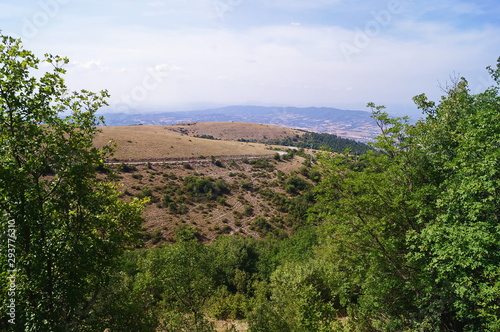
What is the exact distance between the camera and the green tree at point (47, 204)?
7172 millimetres

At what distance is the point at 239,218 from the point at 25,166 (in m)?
54.4

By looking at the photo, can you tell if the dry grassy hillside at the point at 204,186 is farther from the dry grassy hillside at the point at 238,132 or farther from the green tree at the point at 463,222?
the dry grassy hillside at the point at 238,132

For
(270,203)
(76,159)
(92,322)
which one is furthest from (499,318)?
(270,203)

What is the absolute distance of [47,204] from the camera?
8.02 metres

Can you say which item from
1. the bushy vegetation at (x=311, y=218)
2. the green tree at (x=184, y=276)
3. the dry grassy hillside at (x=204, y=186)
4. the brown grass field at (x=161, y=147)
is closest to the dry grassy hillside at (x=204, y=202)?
the dry grassy hillside at (x=204, y=186)

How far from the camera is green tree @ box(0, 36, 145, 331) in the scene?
7172 millimetres

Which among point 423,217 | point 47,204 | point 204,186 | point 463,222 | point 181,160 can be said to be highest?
point 47,204

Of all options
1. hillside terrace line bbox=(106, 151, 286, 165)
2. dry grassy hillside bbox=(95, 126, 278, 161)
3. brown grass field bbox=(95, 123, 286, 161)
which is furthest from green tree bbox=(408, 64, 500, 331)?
dry grassy hillside bbox=(95, 126, 278, 161)

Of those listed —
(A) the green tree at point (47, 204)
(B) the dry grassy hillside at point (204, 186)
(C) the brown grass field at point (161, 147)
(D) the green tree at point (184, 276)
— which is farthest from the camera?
(C) the brown grass field at point (161, 147)

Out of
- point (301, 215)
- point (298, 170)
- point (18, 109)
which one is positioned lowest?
point (301, 215)

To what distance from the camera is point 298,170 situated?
89.1 meters

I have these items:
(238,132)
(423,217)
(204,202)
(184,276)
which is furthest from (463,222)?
(238,132)

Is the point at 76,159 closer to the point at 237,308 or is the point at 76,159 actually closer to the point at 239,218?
the point at 237,308

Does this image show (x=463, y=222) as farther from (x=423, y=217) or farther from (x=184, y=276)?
(x=184, y=276)
